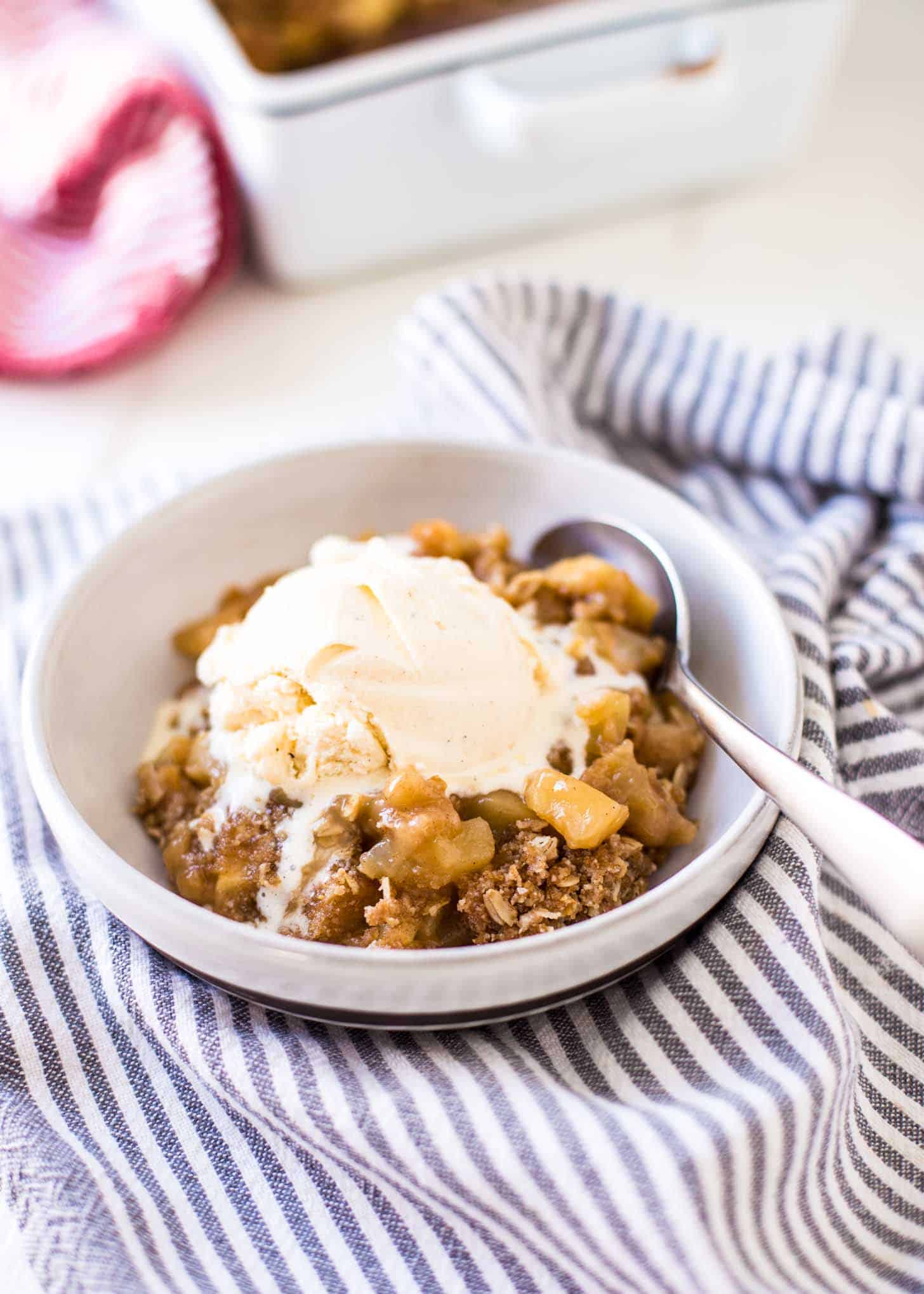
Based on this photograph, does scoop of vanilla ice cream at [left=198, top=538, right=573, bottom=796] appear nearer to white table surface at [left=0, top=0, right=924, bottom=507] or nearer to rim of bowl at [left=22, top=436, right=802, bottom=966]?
rim of bowl at [left=22, top=436, right=802, bottom=966]

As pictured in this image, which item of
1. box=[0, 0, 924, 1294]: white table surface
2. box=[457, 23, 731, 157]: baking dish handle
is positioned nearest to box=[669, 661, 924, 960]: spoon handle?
box=[0, 0, 924, 1294]: white table surface

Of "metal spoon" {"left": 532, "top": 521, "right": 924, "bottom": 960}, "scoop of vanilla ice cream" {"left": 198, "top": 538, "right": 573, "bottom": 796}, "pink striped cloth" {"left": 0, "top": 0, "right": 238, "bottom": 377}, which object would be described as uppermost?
"pink striped cloth" {"left": 0, "top": 0, "right": 238, "bottom": 377}

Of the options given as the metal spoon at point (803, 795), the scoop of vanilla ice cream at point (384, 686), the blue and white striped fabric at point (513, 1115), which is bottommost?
the blue and white striped fabric at point (513, 1115)

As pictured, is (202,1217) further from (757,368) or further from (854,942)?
(757,368)

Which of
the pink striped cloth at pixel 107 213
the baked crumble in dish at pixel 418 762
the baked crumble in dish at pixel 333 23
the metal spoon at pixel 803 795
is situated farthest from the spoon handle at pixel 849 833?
the baked crumble in dish at pixel 333 23

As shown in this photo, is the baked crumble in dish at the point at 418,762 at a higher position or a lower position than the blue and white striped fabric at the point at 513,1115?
higher

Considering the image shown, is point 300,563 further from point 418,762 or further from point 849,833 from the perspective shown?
point 849,833

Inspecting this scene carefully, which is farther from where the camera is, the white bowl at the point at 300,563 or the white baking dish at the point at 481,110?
the white baking dish at the point at 481,110

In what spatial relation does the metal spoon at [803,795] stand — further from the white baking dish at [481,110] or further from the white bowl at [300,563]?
the white baking dish at [481,110]
